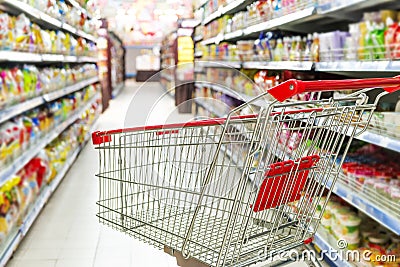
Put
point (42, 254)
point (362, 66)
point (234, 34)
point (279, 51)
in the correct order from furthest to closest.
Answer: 1. point (234, 34)
2. point (279, 51)
3. point (42, 254)
4. point (362, 66)

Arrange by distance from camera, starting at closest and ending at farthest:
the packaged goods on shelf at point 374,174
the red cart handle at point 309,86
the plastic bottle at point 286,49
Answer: the red cart handle at point 309,86
the packaged goods on shelf at point 374,174
the plastic bottle at point 286,49

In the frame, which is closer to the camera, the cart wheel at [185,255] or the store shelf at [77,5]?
the cart wheel at [185,255]

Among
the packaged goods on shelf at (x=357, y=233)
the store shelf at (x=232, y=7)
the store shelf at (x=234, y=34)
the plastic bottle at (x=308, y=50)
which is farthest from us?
the store shelf at (x=232, y=7)

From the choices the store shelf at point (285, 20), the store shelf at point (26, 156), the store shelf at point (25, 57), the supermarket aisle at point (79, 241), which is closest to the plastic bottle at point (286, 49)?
the store shelf at point (285, 20)

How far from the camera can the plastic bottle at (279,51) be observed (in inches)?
158

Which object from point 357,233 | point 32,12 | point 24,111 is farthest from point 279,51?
point 24,111

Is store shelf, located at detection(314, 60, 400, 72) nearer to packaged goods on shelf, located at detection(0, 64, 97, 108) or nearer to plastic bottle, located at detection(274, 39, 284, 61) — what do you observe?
plastic bottle, located at detection(274, 39, 284, 61)

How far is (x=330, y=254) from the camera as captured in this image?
9.03 feet

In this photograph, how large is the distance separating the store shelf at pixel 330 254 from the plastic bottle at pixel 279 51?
165 centimetres

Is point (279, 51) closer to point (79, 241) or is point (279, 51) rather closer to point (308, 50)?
point (308, 50)

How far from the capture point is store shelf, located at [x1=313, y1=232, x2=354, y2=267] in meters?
2.60

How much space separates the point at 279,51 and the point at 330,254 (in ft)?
6.17

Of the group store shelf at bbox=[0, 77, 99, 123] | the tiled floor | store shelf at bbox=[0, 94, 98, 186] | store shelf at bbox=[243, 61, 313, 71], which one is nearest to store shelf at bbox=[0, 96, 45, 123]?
store shelf at bbox=[0, 77, 99, 123]

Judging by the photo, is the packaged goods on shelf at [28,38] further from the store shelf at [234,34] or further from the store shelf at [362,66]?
the store shelf at [362,66]
